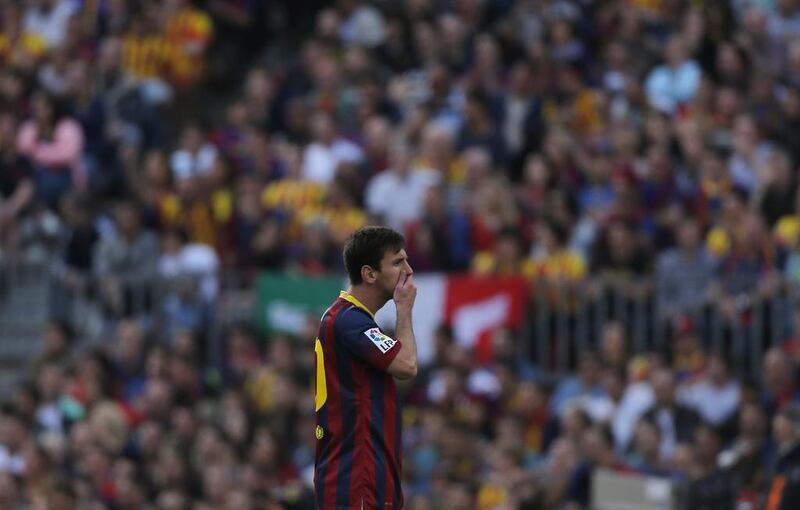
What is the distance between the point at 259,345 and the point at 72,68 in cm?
520

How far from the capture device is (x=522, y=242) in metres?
16.9

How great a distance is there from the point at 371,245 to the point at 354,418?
762mm

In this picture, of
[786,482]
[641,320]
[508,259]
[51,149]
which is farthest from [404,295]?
[51,149]

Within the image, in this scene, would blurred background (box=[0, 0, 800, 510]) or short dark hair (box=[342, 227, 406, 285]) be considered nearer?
short dark hair (box=[342, 227, 406, 285])

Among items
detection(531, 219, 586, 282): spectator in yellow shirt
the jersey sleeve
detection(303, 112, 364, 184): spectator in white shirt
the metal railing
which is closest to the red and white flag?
the metal railing

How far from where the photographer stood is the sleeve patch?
28.8 ft

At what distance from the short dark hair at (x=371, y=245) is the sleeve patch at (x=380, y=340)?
0.29 meters

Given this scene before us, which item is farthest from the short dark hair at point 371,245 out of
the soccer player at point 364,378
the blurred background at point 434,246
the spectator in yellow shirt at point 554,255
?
the spectator in yellow shirt at point 554,255

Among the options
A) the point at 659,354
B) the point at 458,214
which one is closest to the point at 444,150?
the point at 458,214

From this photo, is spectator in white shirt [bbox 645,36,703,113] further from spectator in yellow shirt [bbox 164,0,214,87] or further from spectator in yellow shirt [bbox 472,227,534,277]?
spectator in yellow shirt [bbox 164,0,214,87]

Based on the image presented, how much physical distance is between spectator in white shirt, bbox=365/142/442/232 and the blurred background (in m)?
0.04

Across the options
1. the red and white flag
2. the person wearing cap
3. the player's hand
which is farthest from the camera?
the red and white flag

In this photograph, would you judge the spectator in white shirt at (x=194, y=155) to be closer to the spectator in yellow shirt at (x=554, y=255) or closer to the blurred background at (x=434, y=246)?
the blurred background at (x=434, y=246)

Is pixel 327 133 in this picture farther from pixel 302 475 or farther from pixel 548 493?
pixel 548 493
